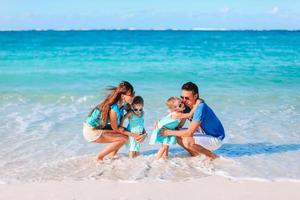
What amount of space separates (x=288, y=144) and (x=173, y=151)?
178 centimetres

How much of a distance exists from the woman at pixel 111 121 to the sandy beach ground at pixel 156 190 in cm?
105

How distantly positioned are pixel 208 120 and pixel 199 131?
11.4 inches

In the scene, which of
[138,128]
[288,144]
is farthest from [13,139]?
[288,144]

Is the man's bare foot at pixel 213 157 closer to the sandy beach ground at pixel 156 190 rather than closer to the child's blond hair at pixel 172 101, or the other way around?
the child's blond hair at pixel 172 101

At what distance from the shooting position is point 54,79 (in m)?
16.4

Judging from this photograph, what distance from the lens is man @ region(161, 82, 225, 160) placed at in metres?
6.10

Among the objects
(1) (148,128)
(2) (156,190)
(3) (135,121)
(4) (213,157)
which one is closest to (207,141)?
(4) (213,157)

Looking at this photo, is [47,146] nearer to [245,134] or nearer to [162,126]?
[162,126]

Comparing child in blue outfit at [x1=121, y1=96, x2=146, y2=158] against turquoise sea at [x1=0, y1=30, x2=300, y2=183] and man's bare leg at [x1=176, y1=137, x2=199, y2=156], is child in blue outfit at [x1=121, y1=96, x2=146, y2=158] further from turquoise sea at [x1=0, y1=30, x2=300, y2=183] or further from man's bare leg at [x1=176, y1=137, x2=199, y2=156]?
man's bare leg at [x1=176, y1=137, x2=199, y2=156]

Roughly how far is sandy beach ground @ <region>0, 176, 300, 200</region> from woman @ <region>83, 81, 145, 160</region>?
105 centimetres

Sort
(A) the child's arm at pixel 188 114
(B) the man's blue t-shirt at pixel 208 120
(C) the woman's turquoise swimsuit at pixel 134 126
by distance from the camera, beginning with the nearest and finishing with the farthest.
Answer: (B) the man's blue t-shirt at pixel 208 120
(A) the child's arm at pixel 188 114
(C) the woman's turquoise swimsuit at pixel 134 126

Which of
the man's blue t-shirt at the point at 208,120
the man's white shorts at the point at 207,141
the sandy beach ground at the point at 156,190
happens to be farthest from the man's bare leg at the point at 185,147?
the sandy beach ground at the point at 156,190

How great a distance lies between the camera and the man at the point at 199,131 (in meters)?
6.10

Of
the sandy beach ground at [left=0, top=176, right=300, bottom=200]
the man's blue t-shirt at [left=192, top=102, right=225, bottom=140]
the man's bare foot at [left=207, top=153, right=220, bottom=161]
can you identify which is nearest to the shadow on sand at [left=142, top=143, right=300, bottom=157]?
the man's bare foot at [left=207, top=153, right=220, bottom=161]
